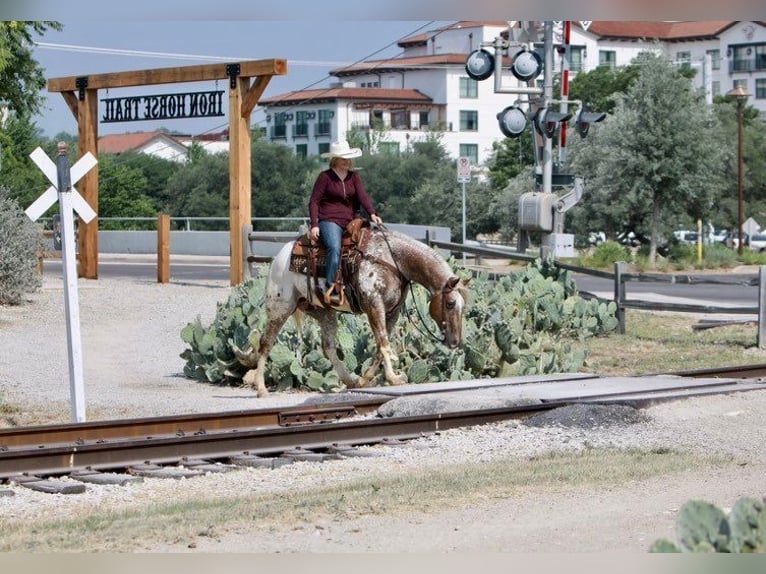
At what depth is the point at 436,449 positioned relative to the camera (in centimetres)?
1112

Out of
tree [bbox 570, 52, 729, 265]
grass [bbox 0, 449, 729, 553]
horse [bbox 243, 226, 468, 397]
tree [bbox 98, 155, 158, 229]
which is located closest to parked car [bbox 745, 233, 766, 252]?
tree [bbox 570, 52, 729, 265]

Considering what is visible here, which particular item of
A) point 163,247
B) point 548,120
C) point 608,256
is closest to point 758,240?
point 608,256

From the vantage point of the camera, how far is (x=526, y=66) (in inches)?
947

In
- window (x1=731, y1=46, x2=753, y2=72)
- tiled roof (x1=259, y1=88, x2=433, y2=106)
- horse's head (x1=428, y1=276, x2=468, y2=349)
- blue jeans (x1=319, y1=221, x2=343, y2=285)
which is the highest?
window (x1=731, y1=46, x2=753, y2=72)

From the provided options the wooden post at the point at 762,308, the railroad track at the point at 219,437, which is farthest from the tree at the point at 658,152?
the railroad track at the point at 219,437

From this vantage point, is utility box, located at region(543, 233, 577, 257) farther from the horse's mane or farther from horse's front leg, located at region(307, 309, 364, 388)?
the horse's mane

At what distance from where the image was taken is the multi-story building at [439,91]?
3248 inches

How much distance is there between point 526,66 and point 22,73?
454 inches

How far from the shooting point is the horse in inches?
548

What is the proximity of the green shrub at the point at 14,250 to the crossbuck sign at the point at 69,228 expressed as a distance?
37.5 feet

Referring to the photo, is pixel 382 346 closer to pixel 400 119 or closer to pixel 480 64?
pixel 480 64

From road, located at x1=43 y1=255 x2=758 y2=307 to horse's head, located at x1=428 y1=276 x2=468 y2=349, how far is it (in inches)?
550

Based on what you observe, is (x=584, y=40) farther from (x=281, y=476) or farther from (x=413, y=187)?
(x=281, y=476)

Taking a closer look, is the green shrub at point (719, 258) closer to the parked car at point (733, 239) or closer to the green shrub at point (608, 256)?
the green shrub at point (608, 256)
